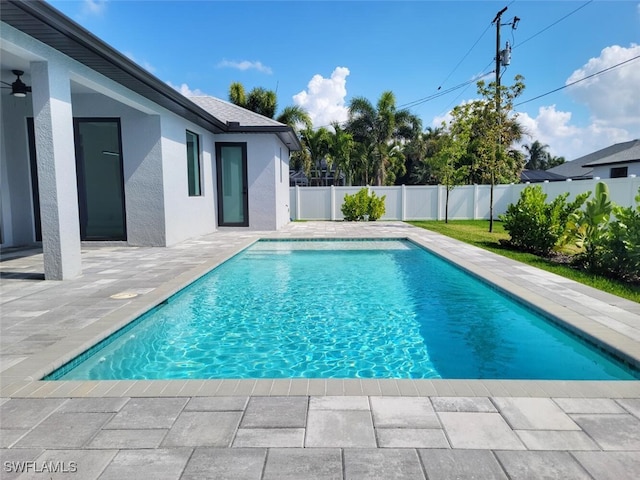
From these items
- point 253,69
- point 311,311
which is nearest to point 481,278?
point 311,311

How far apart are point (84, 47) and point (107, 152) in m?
7.85

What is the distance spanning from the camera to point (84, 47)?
5.55 metres

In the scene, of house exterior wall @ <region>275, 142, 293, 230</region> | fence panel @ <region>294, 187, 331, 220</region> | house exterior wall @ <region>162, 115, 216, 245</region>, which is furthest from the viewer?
fence panel @ <region>294, 187, 331, 220</region>

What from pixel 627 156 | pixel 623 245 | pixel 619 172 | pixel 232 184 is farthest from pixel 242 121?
pixel 619 172

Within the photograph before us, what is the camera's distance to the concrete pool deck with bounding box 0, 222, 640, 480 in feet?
6.50

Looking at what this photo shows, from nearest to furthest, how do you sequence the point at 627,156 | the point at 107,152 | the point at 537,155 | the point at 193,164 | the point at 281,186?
the point at 193,164 < the point at 107,152 < the point at 281,186 < the point at 627,156 < the point at 537,155

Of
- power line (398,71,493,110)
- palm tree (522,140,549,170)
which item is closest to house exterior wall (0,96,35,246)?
power line (398,71,493,110)

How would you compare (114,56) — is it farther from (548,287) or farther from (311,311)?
(548,287)

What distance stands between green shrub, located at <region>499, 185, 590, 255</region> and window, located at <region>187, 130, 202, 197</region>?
8735 millimetres

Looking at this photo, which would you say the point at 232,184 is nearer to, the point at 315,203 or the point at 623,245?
the point at 315,203

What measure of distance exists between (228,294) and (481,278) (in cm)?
405

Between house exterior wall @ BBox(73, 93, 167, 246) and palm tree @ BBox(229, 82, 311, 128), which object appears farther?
palm tree @ BBox(229, 82, 311, 128)

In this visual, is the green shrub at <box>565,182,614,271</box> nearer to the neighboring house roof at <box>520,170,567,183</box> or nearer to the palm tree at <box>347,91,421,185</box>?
the palm tree at <box>347,91,421,185</box>

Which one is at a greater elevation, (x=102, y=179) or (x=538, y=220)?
(x=102, y=179)
